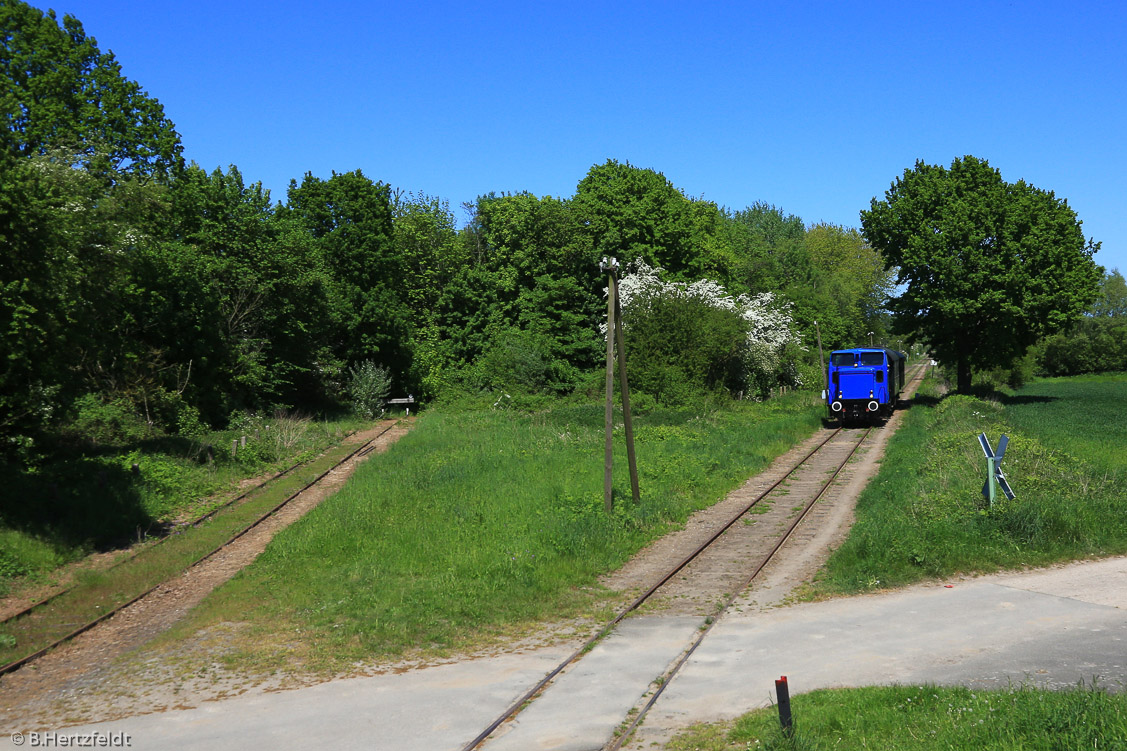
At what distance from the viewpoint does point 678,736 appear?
8.41m

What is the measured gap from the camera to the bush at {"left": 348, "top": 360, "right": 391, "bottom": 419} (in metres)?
43.9

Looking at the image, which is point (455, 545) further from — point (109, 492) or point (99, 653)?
point (109, 492)

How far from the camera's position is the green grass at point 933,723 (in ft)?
23.9

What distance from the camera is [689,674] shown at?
1028cm

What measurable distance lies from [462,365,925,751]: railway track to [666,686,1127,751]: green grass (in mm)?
1336

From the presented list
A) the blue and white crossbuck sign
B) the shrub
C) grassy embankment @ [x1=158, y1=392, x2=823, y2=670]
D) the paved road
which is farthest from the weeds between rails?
Result: the shrub

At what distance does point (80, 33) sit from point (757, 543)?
31996 mm

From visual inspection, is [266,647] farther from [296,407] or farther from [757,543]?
[296,407]

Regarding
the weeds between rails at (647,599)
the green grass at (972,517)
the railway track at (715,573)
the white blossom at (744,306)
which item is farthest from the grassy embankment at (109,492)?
the white blossom at (744,306)

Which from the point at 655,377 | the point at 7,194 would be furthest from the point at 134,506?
the point at 655,377

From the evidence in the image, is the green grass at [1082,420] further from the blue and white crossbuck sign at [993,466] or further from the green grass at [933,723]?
the green grass at [933,723]

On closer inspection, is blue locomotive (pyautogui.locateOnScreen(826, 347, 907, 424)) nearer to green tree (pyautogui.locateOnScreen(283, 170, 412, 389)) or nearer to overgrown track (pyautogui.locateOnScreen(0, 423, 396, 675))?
overgrown track (pyautogui.locateOnScreen(0, 423, 396, 675))

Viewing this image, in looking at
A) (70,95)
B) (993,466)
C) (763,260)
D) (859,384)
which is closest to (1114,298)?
(763,260)

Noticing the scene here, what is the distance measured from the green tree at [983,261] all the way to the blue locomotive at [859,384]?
987 centimetres
